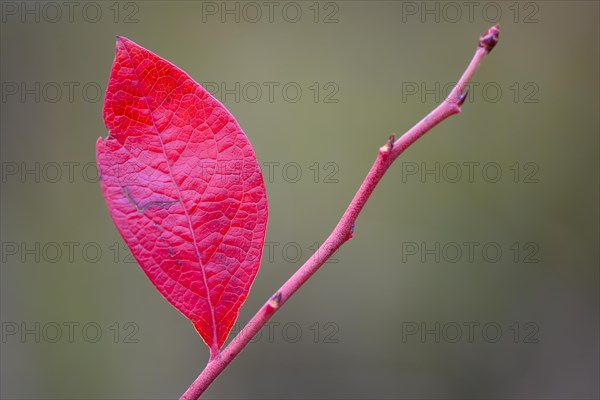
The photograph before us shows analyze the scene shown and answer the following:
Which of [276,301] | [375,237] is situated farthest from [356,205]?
[375,237]

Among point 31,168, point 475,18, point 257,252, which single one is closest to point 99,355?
point 31,168

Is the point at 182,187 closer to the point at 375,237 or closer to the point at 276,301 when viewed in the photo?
the point at 276,301

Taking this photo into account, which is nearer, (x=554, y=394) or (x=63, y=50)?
(x=554, y=394)

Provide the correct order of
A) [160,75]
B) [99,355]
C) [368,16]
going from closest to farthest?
[160,75] < [99,355] < [368,16]

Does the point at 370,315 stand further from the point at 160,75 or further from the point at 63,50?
the point at 160,75

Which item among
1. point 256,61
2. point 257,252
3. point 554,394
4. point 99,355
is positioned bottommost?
point 554,394

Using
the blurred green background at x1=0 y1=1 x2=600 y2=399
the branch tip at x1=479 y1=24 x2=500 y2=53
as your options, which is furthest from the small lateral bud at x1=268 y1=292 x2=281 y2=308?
the blurred green background at x1=0 y1=1 x2=600 y2=399
